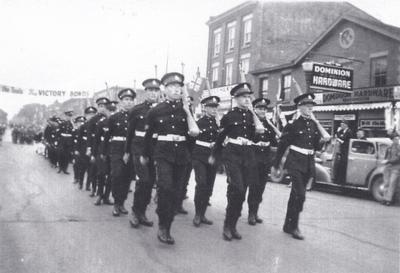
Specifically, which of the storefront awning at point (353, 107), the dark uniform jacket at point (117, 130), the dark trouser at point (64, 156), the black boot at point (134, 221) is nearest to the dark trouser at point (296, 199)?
the black boot at point (134, 221)

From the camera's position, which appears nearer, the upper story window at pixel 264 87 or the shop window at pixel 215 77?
the upper story window at pixel 264 87

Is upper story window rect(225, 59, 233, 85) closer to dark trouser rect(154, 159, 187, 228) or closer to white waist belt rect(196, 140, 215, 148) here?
white waist belt rect(196, 140, 215, 148)

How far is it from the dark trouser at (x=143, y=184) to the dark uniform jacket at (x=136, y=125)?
0.37m

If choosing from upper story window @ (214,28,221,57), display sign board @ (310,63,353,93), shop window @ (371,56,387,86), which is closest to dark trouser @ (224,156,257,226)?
display sign board @ (310,63,353,93)

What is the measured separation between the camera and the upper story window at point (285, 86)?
2917cm

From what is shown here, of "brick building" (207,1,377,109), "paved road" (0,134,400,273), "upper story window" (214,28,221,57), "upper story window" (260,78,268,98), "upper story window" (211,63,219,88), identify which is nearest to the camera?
"paved road" (0,134,400,273)

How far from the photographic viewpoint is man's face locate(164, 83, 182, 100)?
658 centimetres

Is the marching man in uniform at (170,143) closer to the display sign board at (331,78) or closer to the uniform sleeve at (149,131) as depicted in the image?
the uniform sleeve at (149,131)

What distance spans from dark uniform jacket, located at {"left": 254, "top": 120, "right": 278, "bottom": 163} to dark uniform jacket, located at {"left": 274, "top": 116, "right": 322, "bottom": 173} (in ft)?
2.96

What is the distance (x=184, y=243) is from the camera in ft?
20.3

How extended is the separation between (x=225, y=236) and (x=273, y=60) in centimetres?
2945

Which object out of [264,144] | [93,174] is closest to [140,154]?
[264,144]

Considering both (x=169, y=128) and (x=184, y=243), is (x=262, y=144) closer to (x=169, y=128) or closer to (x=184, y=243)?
(x=169, y=128)

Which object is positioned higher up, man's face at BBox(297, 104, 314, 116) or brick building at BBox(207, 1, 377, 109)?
brick building at BBox(207, 1, 377, 109)
